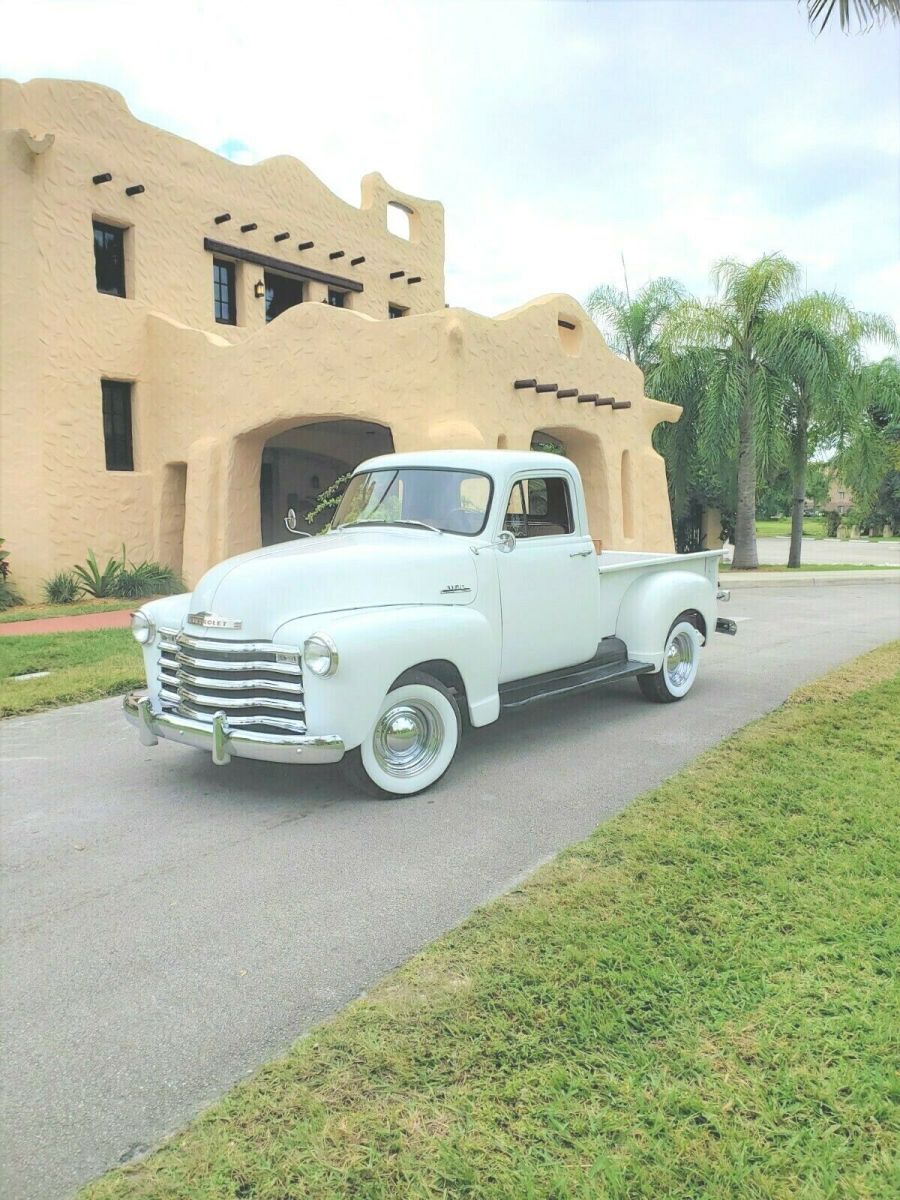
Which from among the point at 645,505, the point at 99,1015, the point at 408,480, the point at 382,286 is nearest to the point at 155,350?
the point at 382,286

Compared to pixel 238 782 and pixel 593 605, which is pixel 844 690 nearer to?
pixel 593 605

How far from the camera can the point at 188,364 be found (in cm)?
1497

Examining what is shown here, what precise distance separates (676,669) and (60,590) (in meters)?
10.9

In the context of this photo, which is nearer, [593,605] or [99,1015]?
[99,1015]

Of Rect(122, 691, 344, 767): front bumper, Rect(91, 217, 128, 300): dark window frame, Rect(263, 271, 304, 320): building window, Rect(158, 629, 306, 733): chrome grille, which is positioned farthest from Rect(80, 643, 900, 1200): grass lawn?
Rect(263, 271, 304, 320): building window

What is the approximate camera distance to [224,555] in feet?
47.0

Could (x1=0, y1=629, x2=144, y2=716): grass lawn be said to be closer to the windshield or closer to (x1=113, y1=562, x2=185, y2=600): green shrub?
the windshield

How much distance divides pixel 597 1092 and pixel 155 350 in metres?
15.7

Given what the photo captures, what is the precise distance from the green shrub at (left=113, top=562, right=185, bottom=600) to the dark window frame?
5.05m

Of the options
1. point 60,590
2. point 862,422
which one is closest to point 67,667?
point 60,590

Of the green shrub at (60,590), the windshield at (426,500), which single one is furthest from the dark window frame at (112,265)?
the windshield at (426,500)

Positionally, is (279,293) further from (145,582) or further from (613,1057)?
(613,1057)

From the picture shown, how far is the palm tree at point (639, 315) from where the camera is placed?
75.1 ft

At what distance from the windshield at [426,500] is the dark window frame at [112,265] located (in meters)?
11.9
